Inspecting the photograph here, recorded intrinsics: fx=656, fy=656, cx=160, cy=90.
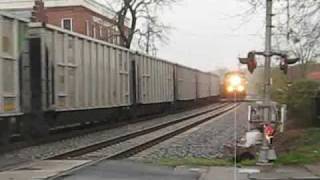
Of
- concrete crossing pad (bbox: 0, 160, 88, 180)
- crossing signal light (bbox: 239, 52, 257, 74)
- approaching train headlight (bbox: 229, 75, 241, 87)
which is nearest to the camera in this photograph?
concrete crossing pad (bbox: 0, 160, 88, 180)

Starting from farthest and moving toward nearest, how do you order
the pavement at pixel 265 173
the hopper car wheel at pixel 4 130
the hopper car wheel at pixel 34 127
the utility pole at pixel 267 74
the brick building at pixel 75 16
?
the brick building at pixel 75 16, the hopper car wheel at pixel 34 127, the hopper car wheel at pixel 4 130, the utility pole at pixel 267 74, the pavement at pixel 265 173

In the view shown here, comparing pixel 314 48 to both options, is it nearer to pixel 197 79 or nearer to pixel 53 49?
pixel 53 49

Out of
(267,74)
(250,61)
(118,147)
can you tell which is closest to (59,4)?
(118,147)

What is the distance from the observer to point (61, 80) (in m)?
24.6

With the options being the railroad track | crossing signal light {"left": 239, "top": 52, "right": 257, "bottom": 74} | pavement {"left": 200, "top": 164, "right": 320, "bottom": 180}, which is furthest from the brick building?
pavement {"left": 200, "top": 164, "right": 320, "bottom": 180}

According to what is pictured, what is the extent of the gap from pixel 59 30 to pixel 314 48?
945 centimetres

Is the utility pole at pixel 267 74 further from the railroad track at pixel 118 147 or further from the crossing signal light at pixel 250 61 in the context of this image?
the railroad track at pixel 118 147

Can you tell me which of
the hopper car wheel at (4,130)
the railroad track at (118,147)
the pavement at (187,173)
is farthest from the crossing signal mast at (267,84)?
the hopper car wheel at (4,130)

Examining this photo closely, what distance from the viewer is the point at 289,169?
47.6 ft

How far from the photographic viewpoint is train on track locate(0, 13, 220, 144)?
787 inches

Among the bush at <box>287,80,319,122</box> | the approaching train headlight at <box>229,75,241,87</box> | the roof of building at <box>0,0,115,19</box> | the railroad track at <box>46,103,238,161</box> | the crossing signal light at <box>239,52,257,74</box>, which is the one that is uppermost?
the roof of building at <box>0,0,115,19</box>

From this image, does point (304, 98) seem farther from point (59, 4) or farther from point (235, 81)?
point (59, 4)

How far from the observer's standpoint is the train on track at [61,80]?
65.6ft

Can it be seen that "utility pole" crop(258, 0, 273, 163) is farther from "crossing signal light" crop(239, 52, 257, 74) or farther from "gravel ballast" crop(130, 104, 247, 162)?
"gravel ballast" crop(130, 104, 247, 162)
